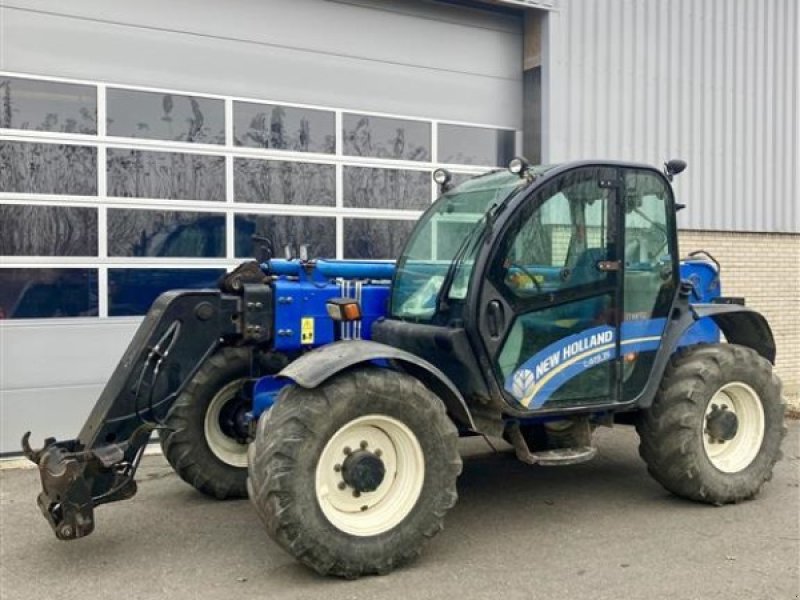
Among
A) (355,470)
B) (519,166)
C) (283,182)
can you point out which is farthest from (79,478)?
(283,182)

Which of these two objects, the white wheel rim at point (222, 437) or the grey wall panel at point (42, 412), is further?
the grey wall panel at point (42, 412)

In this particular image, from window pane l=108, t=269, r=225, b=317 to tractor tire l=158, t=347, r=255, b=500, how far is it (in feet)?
8.92

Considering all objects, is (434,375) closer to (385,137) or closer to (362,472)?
(362,472)

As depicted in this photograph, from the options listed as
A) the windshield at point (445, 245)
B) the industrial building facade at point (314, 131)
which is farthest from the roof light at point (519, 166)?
the industrial building facade at point (314, 131)

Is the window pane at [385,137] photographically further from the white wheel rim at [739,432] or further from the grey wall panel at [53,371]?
the white wheel rim at [739,432]

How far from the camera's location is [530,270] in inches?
208

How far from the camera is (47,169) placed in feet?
26.6

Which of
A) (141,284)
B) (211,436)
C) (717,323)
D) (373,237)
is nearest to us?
(211,436)

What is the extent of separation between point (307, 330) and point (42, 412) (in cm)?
388

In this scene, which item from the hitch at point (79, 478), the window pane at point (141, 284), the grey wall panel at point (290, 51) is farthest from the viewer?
the window pane at point (141, 284)

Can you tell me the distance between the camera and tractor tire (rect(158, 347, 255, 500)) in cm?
596

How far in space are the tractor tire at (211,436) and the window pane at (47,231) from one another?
9.58 feet

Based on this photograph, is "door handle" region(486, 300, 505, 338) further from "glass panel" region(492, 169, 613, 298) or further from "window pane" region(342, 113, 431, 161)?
"window pane" region(342, 113, 431, 161)

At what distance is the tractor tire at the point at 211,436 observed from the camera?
596 centimetres
